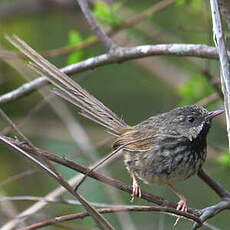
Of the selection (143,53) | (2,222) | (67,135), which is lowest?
(2,222)

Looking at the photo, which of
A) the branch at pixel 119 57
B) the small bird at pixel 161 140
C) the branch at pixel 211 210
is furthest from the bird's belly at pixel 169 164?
the branch at pixel 119 57

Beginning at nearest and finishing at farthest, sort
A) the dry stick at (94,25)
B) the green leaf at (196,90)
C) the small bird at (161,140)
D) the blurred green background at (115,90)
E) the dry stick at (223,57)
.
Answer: the dry stick at (223,57) < the small bird at (161,140) < the dry stick at (94,25) < the green leaf at (196,90) < the blurred green background at (115,90)

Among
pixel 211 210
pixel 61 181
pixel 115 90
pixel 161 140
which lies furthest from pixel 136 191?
pixel 115 90

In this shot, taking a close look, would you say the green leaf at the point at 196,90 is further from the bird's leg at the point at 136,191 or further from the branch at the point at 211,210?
the branch at the point at 211,210

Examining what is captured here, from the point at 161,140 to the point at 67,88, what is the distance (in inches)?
29.5

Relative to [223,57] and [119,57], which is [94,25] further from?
[223,57]

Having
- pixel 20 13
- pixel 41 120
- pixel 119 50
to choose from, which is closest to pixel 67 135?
pixel 41 120

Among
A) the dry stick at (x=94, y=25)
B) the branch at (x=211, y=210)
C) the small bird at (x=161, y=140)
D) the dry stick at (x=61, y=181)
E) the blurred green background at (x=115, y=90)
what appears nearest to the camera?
the dry stick at (x=61, y=181)

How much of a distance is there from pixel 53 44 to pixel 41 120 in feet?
4.01

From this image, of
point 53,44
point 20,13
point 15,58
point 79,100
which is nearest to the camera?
point 79,100

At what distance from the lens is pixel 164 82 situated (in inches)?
254

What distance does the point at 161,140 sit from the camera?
158 inches

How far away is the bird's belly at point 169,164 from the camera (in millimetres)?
3875

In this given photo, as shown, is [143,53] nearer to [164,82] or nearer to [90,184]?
[90,184]
